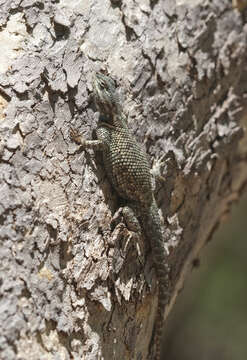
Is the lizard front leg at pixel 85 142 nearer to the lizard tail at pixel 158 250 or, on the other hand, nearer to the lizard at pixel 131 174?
the lizard at pixel 131 174

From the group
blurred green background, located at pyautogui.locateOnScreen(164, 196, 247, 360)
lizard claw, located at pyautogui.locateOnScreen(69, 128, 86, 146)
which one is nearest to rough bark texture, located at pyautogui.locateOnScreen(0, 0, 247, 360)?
lizard claw, located at pyautogui.locateOnScreen(69, 128, 86, 146)

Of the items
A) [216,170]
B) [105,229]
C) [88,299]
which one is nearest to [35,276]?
[88,299]

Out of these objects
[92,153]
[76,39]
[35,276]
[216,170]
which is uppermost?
[76,39]

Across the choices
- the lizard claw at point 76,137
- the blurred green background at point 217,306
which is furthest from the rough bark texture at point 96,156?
the blurred green background at point 217,306

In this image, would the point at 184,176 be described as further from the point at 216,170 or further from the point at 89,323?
the point at 89,323

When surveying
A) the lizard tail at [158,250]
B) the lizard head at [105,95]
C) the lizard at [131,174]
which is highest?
the lizard head at [105,95]

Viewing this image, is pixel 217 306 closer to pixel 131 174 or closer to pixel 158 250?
pixel 158 250
